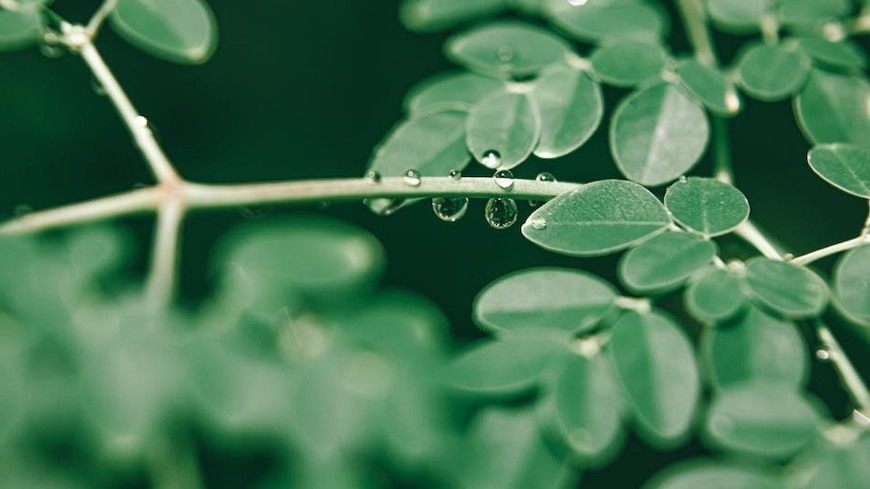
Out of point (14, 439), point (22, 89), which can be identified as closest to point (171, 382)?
point (14, 439)

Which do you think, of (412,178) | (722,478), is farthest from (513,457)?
(412,178)

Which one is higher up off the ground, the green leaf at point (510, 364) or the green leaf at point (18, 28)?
the green leaf at point (18, 28)

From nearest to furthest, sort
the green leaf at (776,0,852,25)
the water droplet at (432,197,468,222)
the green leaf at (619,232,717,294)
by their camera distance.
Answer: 1. the green leaf at (619,232,717,294)
2. the water droplet at (432,197,468,222)
3. the green leaf at (776,0,852,25)

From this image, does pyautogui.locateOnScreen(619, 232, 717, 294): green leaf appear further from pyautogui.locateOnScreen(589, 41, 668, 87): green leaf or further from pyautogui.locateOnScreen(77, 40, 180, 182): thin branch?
pyautogui.locateOnScreen(77, 40, 180, 182): thin branch

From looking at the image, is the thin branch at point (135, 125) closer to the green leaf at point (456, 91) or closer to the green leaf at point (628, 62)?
the green leaf at point (456, 91)

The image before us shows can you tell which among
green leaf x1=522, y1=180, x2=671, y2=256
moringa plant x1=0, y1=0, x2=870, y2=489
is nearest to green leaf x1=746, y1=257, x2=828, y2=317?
moringa plant x1=0, y1=0, x2=870, y2=489

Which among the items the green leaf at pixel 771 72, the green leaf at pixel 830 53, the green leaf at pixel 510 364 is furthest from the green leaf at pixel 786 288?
the green leaf at pixel 830 53
